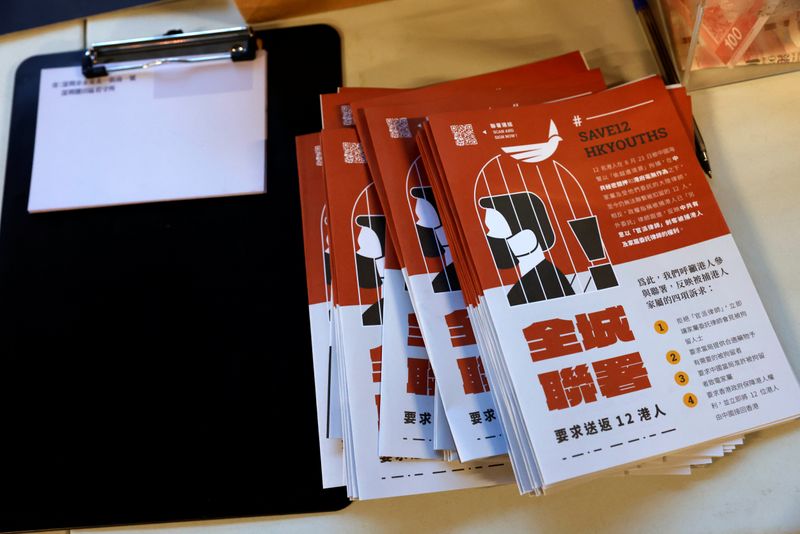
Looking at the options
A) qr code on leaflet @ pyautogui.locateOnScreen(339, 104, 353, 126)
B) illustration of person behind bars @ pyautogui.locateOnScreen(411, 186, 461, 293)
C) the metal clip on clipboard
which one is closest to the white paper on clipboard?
the metal clip on clipboard

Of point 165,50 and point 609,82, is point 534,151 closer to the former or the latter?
point 609,82

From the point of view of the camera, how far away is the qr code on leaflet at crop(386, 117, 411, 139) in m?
0.68

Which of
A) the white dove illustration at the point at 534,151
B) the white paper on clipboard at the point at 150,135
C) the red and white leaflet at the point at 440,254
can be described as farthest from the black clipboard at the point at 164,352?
the white dove illustration at the point at 534,151

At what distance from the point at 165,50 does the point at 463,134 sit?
0.48 metres

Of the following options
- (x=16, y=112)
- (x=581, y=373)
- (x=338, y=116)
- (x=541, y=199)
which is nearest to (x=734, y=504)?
(x=581, y=373)

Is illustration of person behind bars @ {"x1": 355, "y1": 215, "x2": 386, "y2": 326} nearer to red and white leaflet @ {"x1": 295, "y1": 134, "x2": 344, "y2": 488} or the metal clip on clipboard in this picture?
red and white leaflet @ {"x1": 295, "y1": 134, "x2": 344, "y2": 488}

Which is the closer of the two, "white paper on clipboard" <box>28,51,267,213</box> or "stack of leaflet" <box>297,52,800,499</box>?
"stack of leaflet" <box>297,52,800,499</box>

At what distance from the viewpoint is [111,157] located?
2.67 feet

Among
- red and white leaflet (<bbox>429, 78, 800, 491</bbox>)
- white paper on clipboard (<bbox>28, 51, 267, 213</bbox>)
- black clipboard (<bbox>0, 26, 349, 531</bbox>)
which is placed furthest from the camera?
white paper on clipboard (<bbox>28, 51, 267, 213</bbox>)

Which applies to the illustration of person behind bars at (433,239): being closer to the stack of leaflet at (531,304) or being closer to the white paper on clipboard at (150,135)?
the stack of leaflet at (531,304)

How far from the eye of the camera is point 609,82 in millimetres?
786

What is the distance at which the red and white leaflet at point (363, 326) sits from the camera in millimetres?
602

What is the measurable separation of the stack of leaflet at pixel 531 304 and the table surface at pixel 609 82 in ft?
0.17

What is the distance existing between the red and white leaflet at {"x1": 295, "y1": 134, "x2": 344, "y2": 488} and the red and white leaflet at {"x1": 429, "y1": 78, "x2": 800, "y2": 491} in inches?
7.2
